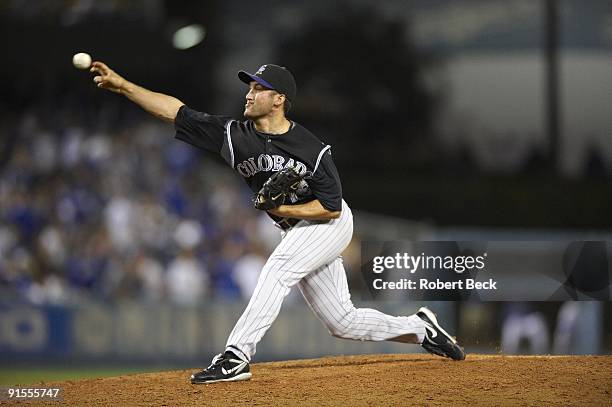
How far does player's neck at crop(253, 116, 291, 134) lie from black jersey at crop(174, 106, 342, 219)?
0.10 ft

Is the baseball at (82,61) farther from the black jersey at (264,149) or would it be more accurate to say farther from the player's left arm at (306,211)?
the player's left arm at (306,211)

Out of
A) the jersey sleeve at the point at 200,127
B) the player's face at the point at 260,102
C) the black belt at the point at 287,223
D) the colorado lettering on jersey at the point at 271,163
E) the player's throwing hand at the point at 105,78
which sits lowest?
the black belt at the point at 287,223

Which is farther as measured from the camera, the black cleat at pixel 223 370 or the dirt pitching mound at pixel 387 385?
the black cleat at pixel 223 370

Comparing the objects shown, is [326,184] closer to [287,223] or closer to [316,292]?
[287,223]

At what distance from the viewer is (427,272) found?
6.18 meters

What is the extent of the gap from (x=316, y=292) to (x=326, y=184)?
2.01 feet

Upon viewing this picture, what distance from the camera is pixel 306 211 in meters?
4.87

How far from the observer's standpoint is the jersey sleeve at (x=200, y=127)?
16.0 ft

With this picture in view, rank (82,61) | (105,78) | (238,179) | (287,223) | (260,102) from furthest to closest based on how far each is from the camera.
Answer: (238,179), (287,223), (260,102), (105,78), (82,61)

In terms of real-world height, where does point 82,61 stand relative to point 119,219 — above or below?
below

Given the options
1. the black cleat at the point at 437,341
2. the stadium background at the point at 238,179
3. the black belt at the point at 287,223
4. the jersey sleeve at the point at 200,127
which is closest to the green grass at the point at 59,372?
the stadium background at the point at 238,179

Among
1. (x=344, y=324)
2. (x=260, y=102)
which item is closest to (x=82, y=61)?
(x=260, y=102)

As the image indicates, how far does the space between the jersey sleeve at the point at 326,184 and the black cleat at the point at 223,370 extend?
878 mm

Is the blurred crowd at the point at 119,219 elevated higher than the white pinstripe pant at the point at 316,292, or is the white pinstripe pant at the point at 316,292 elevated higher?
the blurred crowd at the point at 119,219
